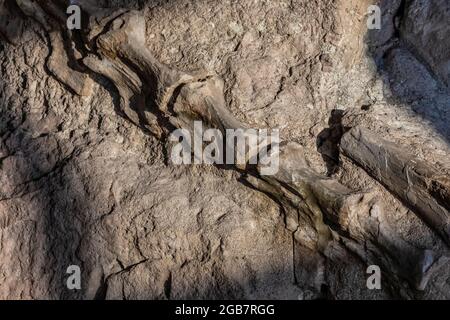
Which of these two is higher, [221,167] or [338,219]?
[221,167]

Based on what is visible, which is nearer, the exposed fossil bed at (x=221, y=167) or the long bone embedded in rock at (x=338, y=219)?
the long bone embedded in rock at (x=338, y=219)

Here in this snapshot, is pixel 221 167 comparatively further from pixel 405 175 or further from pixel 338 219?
pixel 405 175

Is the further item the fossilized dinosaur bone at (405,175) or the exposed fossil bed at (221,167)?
the exposed fossil bed at (221,167)

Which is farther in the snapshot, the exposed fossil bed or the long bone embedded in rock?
the exposed fossil bed

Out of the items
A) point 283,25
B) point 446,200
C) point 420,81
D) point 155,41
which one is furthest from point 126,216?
point 420,81

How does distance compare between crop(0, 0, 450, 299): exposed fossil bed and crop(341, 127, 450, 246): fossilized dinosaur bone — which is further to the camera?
crop(0, 0, 450, 299): exposed fossil bed

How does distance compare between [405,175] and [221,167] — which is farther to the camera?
[221,167]

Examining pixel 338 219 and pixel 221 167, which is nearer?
pixel 338 219

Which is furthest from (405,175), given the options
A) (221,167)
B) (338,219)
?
(221,167)
